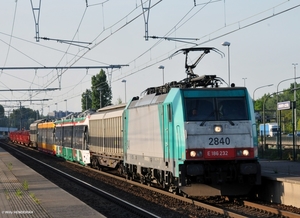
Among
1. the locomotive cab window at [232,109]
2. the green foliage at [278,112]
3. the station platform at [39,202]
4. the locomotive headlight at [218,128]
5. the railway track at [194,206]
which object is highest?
the green foliage at [278,112]

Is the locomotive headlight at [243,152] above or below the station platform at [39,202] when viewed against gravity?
above

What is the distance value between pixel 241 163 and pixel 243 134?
82 cm

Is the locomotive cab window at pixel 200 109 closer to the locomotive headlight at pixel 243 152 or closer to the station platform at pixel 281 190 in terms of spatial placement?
the locomotive headlight at pixel 243 152

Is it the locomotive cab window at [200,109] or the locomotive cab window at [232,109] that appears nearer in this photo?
the locomotive cab window at [200,109]

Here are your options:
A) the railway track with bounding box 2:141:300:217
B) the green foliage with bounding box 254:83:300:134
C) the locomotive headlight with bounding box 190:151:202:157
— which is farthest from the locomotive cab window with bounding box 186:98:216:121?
the green foliage with bounding box 254:83:300:134

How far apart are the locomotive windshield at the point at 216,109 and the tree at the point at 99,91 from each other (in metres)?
74.9

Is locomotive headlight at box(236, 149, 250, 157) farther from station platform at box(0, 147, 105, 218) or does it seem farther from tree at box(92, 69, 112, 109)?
tree at box(92, 69, 112, 109)

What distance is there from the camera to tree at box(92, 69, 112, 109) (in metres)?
93.2

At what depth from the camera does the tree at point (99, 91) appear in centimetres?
9319

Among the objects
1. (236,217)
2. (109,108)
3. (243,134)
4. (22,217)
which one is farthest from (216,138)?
(109,108)

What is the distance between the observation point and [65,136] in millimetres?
45500

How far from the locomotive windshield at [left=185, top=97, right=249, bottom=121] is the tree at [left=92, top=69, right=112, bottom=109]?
74863 mm

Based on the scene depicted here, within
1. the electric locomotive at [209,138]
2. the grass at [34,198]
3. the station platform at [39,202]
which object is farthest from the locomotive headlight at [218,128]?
the grass at [34,198]

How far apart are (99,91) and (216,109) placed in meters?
75.8
